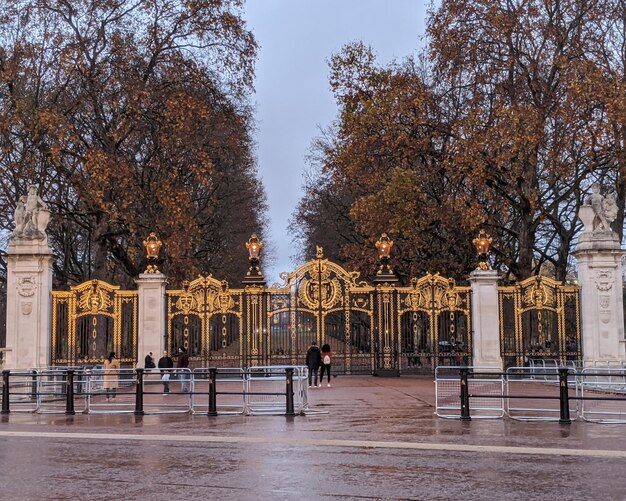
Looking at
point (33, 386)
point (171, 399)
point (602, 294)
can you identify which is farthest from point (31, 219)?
point (602, 294)

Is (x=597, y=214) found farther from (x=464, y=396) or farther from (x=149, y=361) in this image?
(x=149, y=361)

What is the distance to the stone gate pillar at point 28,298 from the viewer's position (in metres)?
24.4

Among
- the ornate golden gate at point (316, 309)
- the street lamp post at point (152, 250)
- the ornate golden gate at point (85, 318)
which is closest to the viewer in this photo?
the ornate golden gate at point (85, 318)

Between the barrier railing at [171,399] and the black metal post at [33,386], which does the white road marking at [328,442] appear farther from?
the black metal post at [33,386]

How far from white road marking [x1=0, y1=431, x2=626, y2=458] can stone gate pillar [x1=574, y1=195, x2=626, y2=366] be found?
13930 mm

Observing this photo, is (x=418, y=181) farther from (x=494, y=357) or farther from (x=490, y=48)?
(x=494, y=357)

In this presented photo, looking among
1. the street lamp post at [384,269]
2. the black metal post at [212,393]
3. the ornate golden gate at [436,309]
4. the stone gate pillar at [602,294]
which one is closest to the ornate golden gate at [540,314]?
the stone gate pillar at [602,294]

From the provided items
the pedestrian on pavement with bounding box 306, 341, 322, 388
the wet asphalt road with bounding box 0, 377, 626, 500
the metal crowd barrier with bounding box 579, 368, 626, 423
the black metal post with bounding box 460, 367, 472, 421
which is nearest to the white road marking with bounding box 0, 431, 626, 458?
the wet asphalt road with bounding box 0, 377, 626, 500

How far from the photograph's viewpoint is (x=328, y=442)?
39.6ft

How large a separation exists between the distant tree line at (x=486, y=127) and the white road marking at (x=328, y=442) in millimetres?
18816

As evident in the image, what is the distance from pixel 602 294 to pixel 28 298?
17407 mm

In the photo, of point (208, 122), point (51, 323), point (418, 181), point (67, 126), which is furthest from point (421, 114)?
point (51, 323)

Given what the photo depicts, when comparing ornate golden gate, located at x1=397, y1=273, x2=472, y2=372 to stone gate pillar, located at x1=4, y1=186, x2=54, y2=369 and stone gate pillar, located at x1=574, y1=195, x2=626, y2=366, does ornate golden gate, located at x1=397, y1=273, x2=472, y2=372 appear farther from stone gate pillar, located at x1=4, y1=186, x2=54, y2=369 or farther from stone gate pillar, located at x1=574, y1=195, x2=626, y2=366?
stone gate pillar, located at x1=4, y1=186, x2=54, y2=369

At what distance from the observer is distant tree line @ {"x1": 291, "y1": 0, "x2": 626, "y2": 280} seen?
2948 cm
